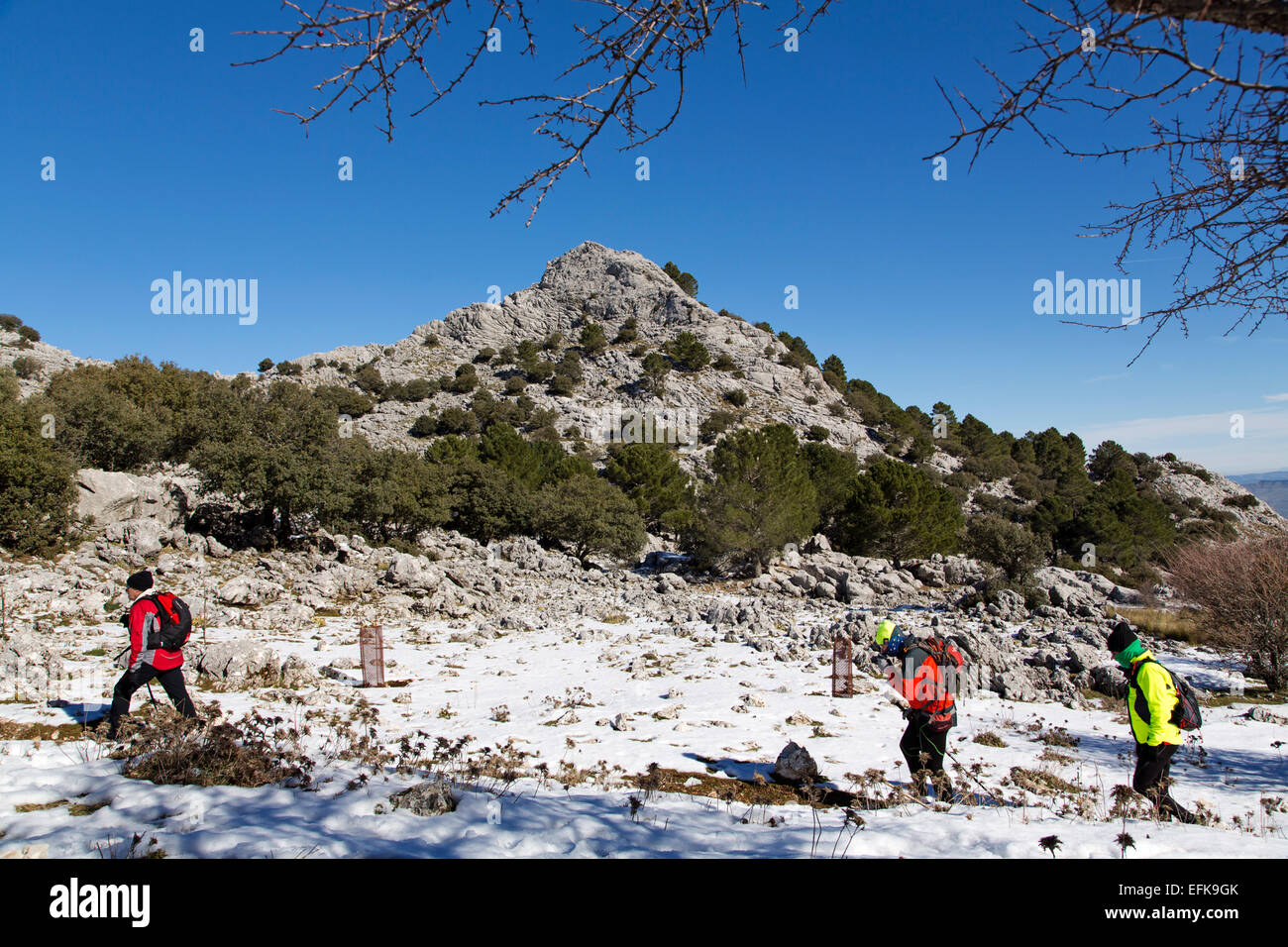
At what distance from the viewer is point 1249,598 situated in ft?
42.8

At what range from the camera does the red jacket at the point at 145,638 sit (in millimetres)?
5520

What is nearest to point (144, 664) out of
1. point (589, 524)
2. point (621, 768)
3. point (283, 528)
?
point (621, 768)

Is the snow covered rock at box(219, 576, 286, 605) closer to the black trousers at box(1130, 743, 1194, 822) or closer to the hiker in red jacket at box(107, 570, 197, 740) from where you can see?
the hiker in red jacket at box(107, 570, 197, 740)

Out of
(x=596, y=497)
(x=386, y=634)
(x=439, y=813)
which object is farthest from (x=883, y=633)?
(x=596, y=497)

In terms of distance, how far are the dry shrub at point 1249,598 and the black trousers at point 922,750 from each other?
38.7 ft

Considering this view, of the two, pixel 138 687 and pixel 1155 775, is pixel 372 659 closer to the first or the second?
pixel 138 687

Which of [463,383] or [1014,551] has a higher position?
[463,383]

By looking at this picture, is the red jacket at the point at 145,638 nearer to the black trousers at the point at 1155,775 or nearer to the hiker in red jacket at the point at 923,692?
the hiker in red jacket at the point at 923,692

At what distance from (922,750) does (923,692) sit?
68cm

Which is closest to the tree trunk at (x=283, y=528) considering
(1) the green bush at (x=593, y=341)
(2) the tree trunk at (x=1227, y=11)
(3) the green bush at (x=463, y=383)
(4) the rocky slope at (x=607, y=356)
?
(2) the tree trunk at (x=1227, y=11)

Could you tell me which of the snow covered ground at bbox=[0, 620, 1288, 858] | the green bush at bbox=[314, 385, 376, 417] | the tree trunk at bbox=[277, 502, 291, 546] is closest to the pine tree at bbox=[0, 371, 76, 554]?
the tree trunk at bbox=[277, 502, 291, 546]

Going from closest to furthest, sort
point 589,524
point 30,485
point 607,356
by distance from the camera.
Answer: point 30,485 < point 589,524 < point 607,356

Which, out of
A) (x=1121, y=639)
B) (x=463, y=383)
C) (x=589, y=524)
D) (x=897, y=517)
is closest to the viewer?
(x=1121, y=639)
